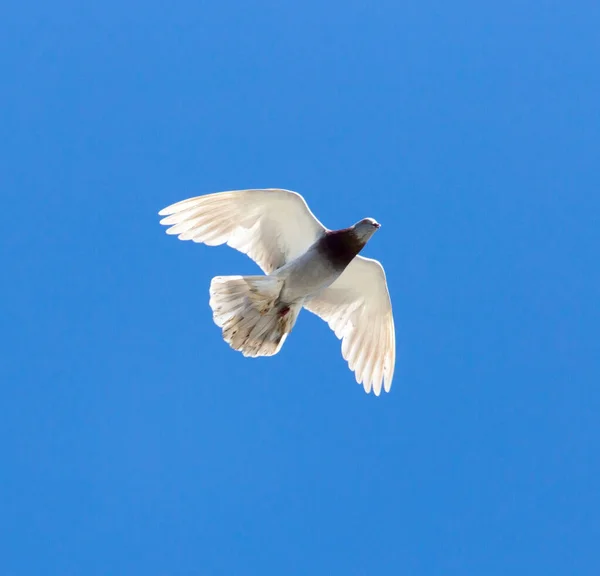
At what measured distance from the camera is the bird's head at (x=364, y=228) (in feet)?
33.1

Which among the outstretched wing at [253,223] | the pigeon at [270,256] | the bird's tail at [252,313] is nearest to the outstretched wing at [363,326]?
the pigeon at [270,256]

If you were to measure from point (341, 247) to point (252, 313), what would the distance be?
1152 mm

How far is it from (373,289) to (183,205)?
2369mm

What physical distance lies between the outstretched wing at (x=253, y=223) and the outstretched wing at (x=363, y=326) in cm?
86

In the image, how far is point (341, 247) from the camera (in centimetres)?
1009

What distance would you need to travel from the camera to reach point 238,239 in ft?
34.2

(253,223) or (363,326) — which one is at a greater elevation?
(253,223)

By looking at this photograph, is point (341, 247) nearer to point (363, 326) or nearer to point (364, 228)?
point (364, 228)

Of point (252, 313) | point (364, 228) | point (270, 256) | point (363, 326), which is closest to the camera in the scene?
point (364, 228)

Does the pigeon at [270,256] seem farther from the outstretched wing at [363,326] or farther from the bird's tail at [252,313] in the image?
the outstretched wing at [363,326]

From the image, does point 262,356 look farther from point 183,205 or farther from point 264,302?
point 183,205

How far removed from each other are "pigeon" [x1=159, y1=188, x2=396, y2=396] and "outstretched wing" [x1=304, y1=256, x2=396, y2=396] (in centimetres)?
12

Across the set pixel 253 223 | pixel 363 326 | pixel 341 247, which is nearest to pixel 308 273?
pixel 341 247

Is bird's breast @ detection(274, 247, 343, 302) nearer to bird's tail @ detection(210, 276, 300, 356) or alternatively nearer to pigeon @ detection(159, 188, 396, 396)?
pigeon @ detection(159, 188, 396, 396)
